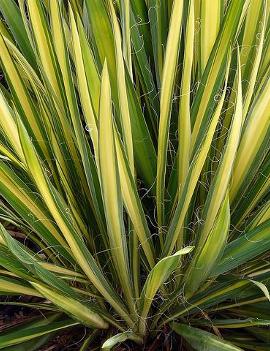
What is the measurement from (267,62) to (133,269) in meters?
0.49

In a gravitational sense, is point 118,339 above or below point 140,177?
below

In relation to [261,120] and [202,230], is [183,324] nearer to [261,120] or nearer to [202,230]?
[202,230]

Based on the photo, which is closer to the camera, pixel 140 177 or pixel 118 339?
pixel 118 339

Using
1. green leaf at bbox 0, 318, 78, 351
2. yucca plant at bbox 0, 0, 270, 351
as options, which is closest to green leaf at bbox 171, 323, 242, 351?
yucca plant at bbox 0, 0, 270, 351

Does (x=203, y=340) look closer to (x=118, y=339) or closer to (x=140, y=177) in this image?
(x=118, y=339)

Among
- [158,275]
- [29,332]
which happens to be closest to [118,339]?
[158,275]

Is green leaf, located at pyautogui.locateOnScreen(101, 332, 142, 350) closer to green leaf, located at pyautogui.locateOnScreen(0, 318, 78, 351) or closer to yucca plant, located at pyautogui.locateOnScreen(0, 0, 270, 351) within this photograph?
yucca plant, located at pyautogui.locateOnScreen(0, 0, 270, 351)

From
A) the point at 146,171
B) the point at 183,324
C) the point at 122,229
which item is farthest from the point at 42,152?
the point at 183,324

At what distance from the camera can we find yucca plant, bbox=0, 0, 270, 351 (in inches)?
35.4

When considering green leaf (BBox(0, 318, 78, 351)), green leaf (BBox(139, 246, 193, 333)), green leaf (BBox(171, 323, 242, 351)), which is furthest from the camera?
green leaf (BBox(0, 318, 78, 351))

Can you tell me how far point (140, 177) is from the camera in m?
1.14

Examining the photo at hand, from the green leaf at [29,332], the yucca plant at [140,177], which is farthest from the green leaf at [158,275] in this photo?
the green leaf at [29,332]

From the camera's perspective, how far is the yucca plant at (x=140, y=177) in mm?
898

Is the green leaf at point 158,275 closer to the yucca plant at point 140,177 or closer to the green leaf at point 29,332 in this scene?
the yucca plant at point 140,177
